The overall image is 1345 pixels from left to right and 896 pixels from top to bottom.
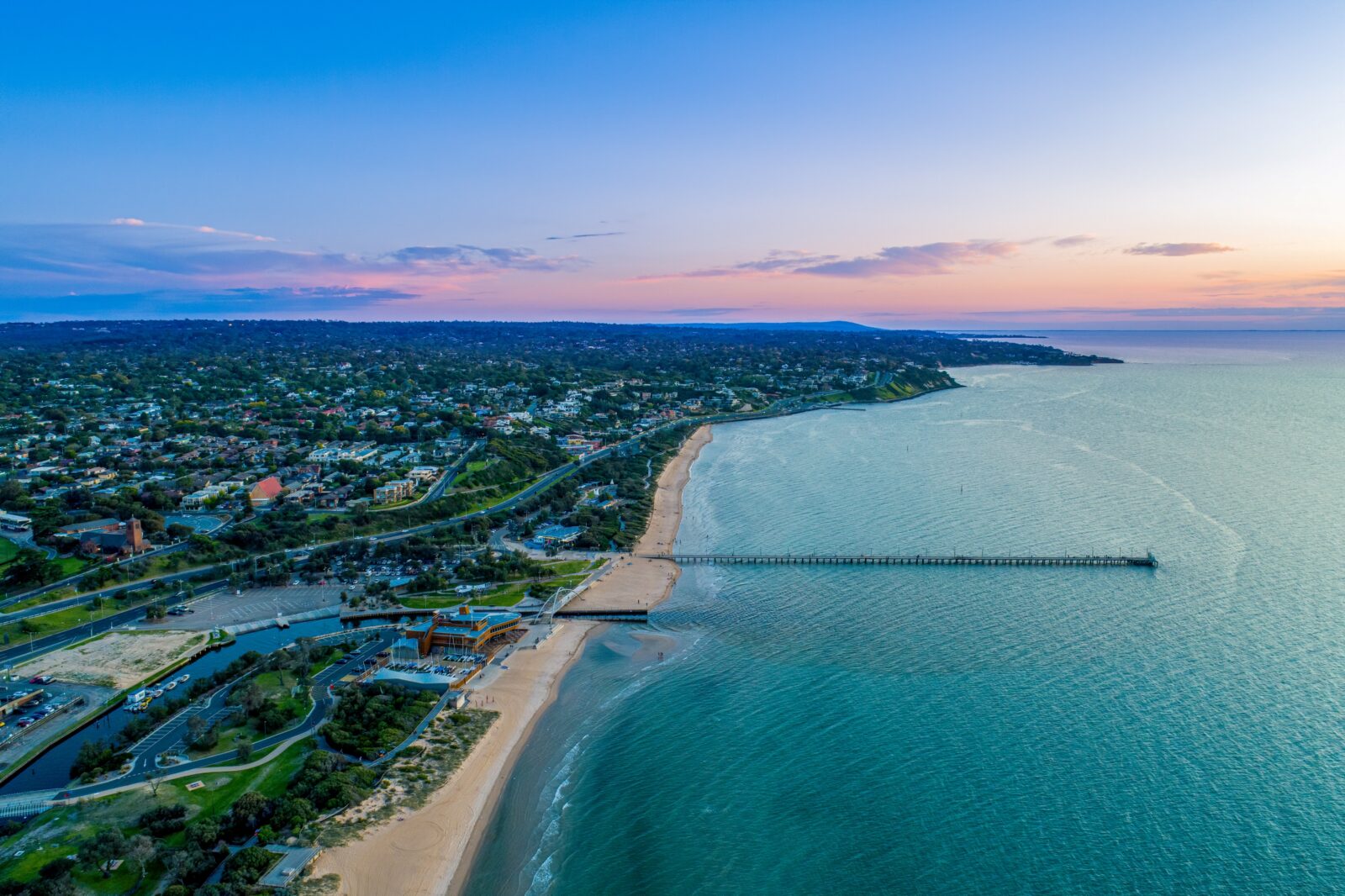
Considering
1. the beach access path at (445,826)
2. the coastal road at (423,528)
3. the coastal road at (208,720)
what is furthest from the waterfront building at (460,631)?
the coastal road at (423,528)

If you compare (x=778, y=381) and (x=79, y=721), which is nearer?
(x=79, y=721)

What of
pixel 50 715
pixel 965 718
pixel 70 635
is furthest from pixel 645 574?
pixel 70 635

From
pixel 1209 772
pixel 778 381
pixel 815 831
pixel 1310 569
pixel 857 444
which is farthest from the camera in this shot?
pixel 778 381

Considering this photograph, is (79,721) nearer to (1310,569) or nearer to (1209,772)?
(1209,772)

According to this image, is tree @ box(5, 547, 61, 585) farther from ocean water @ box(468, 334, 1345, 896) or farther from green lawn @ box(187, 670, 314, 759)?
ocean water @ box(468, 334, 1345, 896)

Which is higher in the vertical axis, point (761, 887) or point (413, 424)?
point (413, 424)

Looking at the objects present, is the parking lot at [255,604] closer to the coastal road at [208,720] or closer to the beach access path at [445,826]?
the coastal road at [208,720]

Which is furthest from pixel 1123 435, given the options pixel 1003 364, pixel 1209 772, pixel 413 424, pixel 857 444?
pixel 1003 364
